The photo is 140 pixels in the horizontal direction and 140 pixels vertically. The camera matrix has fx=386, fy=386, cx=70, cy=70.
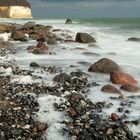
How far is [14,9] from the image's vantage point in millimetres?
71000

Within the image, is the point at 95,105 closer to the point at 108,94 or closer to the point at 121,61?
the point at 108,94

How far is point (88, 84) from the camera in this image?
10.2 metres

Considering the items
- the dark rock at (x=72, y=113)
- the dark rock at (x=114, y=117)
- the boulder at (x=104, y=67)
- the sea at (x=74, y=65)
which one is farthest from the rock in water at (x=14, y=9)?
the dark rock at (x=114, y=117)

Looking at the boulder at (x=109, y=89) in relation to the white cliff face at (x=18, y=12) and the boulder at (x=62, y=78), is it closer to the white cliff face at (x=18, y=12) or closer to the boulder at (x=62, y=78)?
the boulder at (x=62, y=78)

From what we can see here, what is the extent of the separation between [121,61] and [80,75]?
161 inches

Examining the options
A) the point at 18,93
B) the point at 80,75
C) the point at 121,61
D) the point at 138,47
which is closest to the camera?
the point at 18,93

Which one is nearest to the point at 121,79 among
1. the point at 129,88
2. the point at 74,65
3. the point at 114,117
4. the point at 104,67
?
the point at 129,88

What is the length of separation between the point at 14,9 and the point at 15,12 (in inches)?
22.5

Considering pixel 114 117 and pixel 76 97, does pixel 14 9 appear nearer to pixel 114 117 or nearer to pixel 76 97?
pixel 76 97

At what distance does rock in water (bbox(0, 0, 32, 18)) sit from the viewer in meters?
68.9

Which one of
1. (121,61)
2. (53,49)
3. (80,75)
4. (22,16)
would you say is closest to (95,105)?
(80,75)

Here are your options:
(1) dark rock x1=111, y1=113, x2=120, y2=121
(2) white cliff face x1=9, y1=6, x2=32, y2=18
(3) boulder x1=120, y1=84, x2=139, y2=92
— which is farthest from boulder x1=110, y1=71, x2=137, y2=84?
(2) white cliff face x1=9, y1=6, x2=32, y2=18

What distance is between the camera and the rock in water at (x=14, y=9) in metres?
68.9

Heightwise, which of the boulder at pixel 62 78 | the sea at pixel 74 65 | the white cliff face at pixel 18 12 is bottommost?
the white cliff face at pixel 18 12
